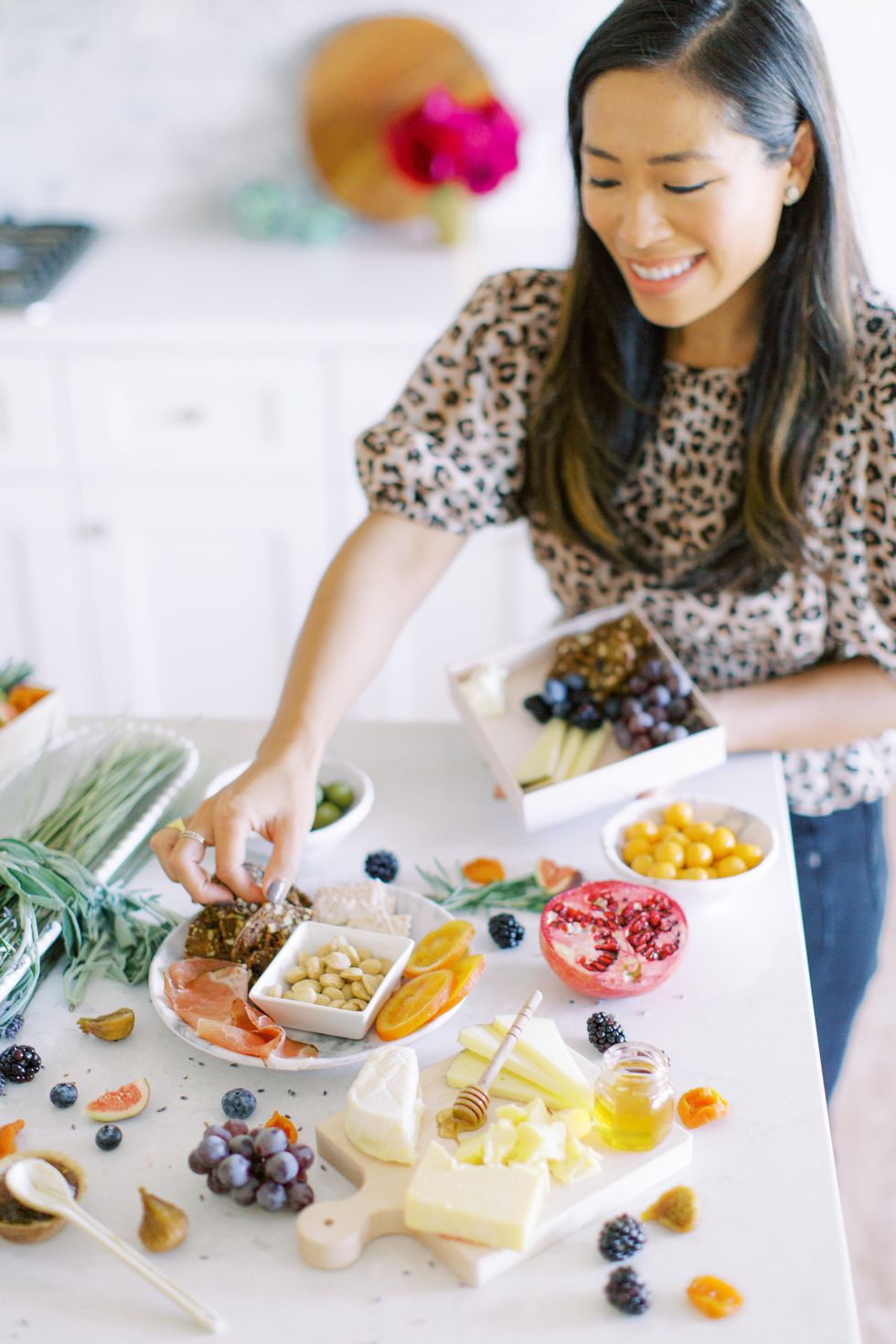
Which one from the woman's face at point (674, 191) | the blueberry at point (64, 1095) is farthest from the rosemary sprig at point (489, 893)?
the woman's face at point (674, 191)

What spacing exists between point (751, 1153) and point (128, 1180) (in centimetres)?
50

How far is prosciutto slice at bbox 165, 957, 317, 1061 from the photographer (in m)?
1.17

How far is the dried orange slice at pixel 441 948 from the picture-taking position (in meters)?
1.25

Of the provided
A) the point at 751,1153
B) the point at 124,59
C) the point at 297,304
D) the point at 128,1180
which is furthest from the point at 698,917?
the point at 124,59

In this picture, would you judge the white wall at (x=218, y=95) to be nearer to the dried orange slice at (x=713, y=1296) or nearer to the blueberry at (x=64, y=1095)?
the blueberry at (x=64, y=1095)

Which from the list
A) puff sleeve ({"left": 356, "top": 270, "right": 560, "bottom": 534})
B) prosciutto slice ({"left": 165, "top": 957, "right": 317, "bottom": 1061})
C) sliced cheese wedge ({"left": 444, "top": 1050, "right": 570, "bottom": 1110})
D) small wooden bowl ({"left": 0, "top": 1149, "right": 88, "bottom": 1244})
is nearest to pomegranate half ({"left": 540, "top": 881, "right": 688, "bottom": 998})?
sliced cheese wedge ({"left": 444, "top": 1050, "right": 570, "bottom": 1110})

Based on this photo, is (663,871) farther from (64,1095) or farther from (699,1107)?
(64,1095)

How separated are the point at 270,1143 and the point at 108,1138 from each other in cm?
15

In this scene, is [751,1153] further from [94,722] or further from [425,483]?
[94,722]

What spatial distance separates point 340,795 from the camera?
5.03 ft

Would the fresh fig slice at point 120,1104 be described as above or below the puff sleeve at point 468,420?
below

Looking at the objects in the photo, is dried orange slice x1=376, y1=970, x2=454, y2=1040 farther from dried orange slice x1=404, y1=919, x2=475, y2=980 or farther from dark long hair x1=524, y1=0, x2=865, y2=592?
dark long hair x1=524, y1=0, x2=865, y2=592

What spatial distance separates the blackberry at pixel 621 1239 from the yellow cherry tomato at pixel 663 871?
432 mm

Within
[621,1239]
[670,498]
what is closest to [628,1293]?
[621,1239]
